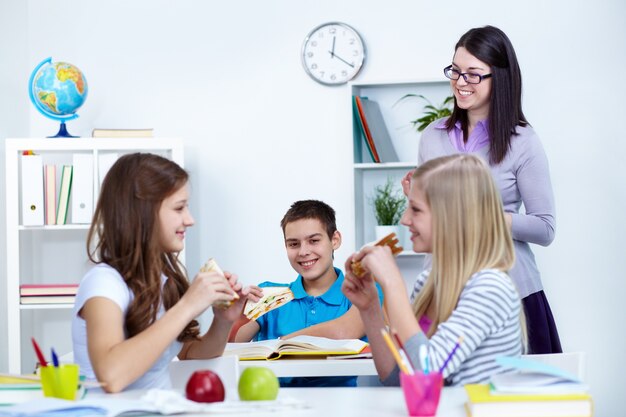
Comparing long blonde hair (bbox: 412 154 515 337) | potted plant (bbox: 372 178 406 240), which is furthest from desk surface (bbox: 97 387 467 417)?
potted plant (bbox: 372 178 406 240)

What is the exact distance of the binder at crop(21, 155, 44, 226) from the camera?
4.05m

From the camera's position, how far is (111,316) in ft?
5.99

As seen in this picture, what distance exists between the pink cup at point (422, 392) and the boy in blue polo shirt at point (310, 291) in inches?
58.7

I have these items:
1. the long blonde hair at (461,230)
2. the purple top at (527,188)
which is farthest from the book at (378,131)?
the long blonde hair at (461,230)

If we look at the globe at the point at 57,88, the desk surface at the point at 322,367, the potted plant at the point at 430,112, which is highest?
the globe at the point at 57,88

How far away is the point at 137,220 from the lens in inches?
81.2

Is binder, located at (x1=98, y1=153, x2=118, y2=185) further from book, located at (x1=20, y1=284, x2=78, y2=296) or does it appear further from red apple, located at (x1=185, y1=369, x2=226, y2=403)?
red apple, located at (x1=185, y1=369, x2=226, y2=403)

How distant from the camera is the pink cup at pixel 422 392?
1.46 metres

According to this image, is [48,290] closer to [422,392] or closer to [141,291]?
[141,291]

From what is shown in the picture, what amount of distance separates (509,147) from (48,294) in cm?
229

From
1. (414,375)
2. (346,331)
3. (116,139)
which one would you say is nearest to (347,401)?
(414,375)

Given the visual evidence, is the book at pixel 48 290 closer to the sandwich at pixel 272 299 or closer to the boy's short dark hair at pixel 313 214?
the boy's short dark hair at pixel 313 214

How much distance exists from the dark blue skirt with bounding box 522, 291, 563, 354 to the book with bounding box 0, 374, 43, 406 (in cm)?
153

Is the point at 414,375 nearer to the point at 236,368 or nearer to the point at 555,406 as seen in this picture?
the point at 555,406
